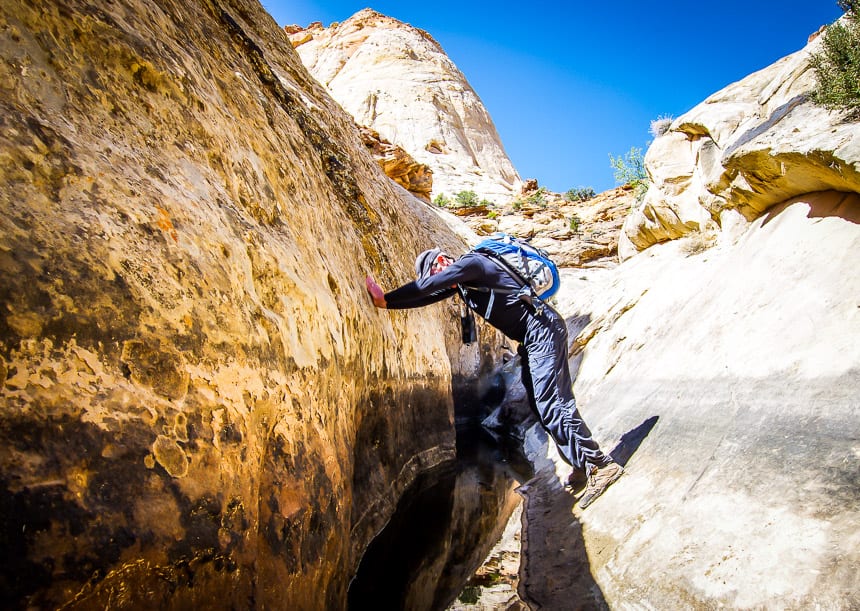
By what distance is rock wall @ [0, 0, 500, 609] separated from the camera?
120 cm

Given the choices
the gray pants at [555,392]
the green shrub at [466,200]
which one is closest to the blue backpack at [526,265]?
the gray pants at [555,392]

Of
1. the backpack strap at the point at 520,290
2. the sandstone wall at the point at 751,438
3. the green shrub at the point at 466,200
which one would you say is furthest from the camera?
the green shrub at the point at 466,200

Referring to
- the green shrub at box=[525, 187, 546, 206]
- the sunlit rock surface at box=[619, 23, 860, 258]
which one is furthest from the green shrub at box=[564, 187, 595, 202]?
the sunlit rock surface at box=[619, 23, 860, 258]

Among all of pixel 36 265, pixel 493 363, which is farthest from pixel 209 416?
pixel 493 363

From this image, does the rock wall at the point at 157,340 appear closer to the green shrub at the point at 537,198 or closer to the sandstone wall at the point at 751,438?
the sandstone wall at the point at 751,438

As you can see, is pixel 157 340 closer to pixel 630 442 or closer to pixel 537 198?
pixel 630 442

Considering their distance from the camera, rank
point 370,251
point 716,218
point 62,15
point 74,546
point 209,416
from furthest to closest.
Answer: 1. point 716,218
2. point 370,251
3. point 62,15
4. point 209,416
5. point 74,546

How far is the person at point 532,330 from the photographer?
3650mm

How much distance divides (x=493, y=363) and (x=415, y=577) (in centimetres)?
793

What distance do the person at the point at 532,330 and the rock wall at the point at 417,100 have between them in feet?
103

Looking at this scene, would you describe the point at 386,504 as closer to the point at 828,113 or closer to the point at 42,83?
the point at 42,83

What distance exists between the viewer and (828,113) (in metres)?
3.67

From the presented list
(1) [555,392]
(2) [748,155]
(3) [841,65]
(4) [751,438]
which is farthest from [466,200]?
(4) [751,438]

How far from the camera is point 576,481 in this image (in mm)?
3900
